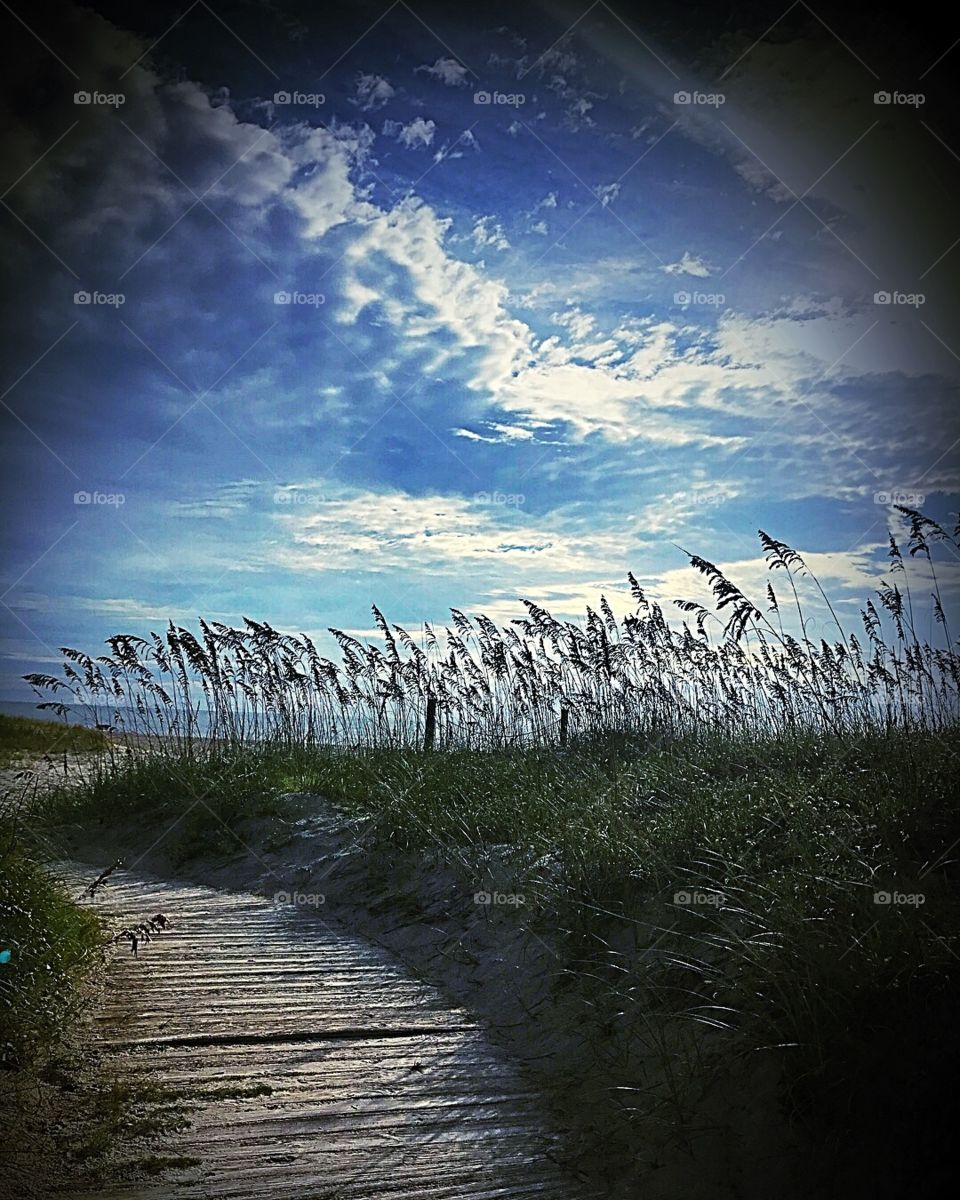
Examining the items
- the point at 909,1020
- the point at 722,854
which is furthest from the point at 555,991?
the point at 909,1020

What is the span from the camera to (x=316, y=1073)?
3.64 meters

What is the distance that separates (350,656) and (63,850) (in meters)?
3.92

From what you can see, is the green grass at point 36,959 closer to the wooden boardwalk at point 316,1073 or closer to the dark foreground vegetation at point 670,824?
the wooden boardwalk at point 316,1073

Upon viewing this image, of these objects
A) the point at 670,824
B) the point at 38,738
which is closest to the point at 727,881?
the point at 670,824

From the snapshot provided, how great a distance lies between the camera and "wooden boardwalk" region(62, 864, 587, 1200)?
2904 millimetres

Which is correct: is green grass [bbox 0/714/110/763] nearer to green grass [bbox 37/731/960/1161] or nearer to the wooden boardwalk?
green grass [bbox 37/731/960/1161]

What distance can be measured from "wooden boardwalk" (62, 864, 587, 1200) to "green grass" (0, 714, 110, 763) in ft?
25.9

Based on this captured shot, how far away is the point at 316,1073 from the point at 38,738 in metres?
16.6

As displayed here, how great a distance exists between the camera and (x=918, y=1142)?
2.62 metres

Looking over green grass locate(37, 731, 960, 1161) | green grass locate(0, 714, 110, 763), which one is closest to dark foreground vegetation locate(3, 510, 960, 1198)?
green grass locate(37, 731, 960, 1161)

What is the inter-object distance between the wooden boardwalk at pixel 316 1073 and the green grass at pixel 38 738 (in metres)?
7.89

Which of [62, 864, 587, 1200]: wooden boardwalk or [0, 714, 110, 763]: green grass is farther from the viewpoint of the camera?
[0, 714, 110, 763]: green grass

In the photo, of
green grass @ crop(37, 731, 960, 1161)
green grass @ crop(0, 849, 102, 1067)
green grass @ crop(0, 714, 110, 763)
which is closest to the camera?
green grass @ crop(37, 731, 960, 1161)

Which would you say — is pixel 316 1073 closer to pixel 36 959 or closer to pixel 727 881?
pixel 36 959
